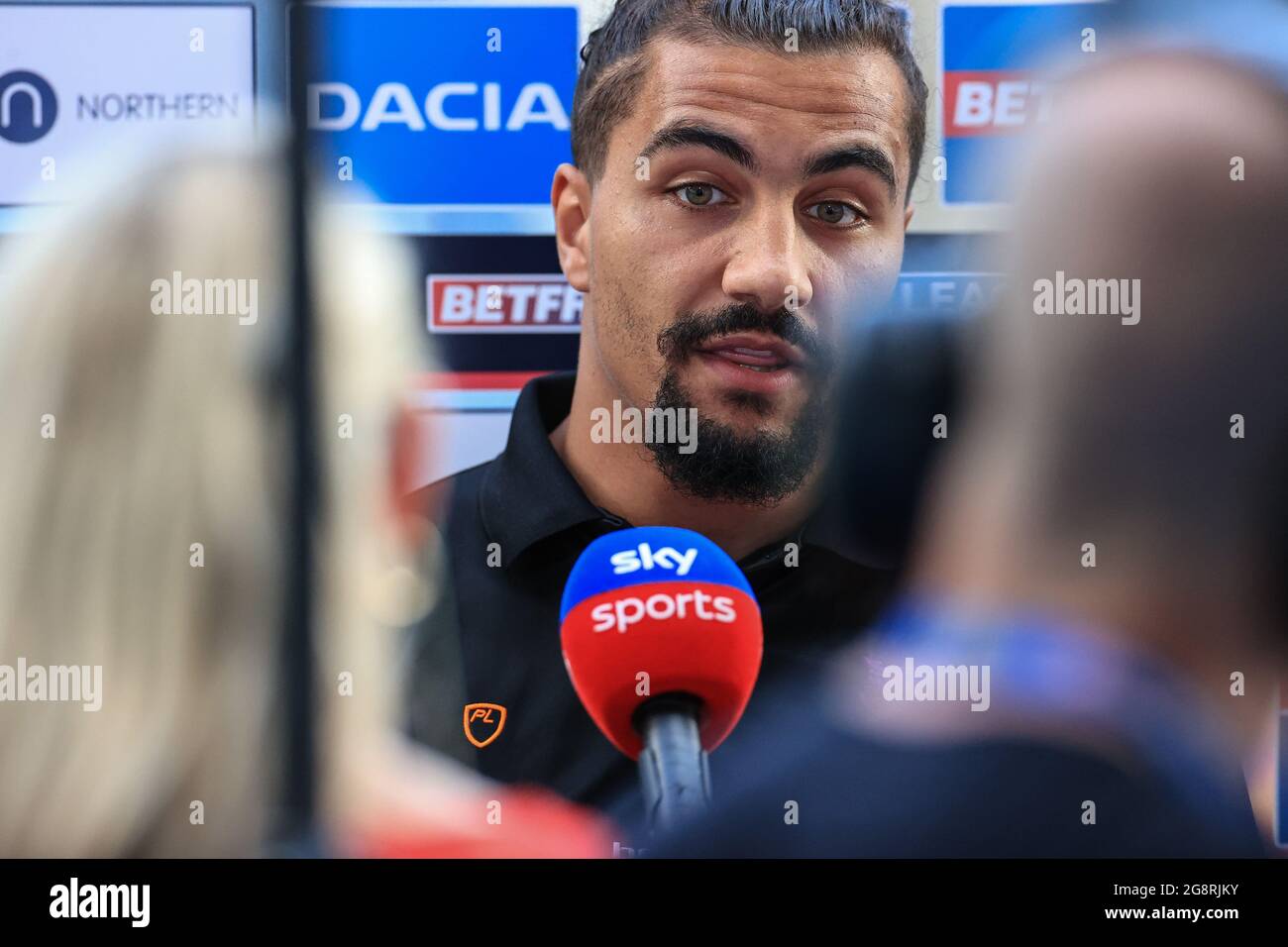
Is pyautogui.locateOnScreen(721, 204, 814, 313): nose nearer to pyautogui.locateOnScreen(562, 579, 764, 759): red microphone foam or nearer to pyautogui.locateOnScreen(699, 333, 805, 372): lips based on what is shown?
pyautogui.locateOnScreen(699, 333, 805, 372): lips

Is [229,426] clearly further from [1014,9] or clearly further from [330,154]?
[1014,9]

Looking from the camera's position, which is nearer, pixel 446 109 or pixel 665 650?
pixel 665 650

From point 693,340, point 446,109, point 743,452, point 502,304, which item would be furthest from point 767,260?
point 446,109

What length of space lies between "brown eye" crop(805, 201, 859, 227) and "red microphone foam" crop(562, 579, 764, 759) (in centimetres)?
57

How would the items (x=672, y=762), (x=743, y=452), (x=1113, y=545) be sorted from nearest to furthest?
(x=672, y=762) → (x=1113, y=545) → (x=743, y=452)

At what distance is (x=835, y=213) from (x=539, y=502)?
58cm

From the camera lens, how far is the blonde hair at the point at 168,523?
2025 millimetres

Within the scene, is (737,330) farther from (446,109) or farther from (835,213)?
(446,109)

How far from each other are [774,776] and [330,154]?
1083 millimetres

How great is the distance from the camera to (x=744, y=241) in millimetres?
2002

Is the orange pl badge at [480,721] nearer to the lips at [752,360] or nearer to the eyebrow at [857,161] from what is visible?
the lips at [752,360]

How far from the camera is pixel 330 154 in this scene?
205 centimetres

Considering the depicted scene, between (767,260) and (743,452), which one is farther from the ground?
(767,260)
